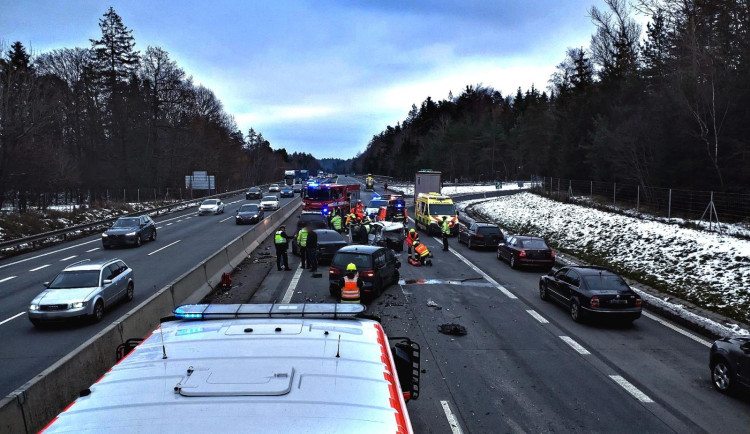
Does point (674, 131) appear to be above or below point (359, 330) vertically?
above

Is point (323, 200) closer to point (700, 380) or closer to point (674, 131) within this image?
point (674, 131)

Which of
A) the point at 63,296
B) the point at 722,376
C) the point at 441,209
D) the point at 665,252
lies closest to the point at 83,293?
the point at 63,296

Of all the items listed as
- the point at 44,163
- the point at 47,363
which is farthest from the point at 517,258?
the point at 44,163

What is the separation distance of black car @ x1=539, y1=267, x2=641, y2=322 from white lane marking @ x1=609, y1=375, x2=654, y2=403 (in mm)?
3695

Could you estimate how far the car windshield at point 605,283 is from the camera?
13.6 meters

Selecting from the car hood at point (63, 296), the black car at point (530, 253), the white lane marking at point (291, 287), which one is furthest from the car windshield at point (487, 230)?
the car hood at point (63, 296)

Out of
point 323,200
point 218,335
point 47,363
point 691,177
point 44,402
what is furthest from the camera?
point 323,200

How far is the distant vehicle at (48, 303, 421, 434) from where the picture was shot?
265 cm

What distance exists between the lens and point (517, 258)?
2191cm

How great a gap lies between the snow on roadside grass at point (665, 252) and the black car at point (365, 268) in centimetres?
964

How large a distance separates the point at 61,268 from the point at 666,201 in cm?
2971

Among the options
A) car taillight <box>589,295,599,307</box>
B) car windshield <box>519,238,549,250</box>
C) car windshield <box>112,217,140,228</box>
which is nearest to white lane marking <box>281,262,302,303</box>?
car taillight <box>589,295,599,307</box>

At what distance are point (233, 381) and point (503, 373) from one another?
792 cm

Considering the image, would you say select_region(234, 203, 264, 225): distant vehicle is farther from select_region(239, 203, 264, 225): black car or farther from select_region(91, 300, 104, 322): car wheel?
select_region(91, 300, 104, 322): car wheel
